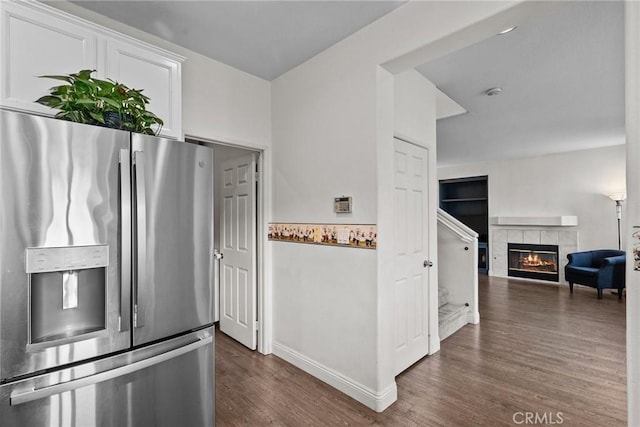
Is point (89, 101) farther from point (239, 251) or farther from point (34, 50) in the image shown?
point (239, 251)

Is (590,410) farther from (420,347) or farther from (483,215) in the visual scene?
(483,215)

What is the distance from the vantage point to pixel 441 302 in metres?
4.29

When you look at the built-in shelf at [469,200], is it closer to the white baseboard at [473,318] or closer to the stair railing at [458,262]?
the stair railing at [458,262]

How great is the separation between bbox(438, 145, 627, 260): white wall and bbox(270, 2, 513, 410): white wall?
6017 mm

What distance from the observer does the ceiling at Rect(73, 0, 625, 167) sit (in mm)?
2047

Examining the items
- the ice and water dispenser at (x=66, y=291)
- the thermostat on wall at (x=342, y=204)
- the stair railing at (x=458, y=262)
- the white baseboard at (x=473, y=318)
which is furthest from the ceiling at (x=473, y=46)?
the white baseboard at (x=473, y=318)

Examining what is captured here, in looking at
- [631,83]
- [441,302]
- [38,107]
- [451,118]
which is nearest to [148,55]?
[38,107]

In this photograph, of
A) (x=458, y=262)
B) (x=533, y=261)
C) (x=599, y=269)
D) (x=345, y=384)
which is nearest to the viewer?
(x=345, y=384)

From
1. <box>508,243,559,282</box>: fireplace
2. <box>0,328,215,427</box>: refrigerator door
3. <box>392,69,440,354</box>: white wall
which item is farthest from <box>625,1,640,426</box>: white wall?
<box>508,243,559,282</box>: fireplace

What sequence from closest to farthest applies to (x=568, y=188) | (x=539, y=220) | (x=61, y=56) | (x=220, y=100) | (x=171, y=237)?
(x=171, y=237)
(x=61, y=56)
(x=220, y=100)
(x=568, y=188)
(x=539, y=220)

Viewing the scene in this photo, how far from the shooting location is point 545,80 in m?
3.06

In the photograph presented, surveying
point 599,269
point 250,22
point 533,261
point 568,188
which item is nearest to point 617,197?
point 568,188

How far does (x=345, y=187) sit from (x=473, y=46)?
1509 mm

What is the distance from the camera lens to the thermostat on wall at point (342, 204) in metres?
2.37
